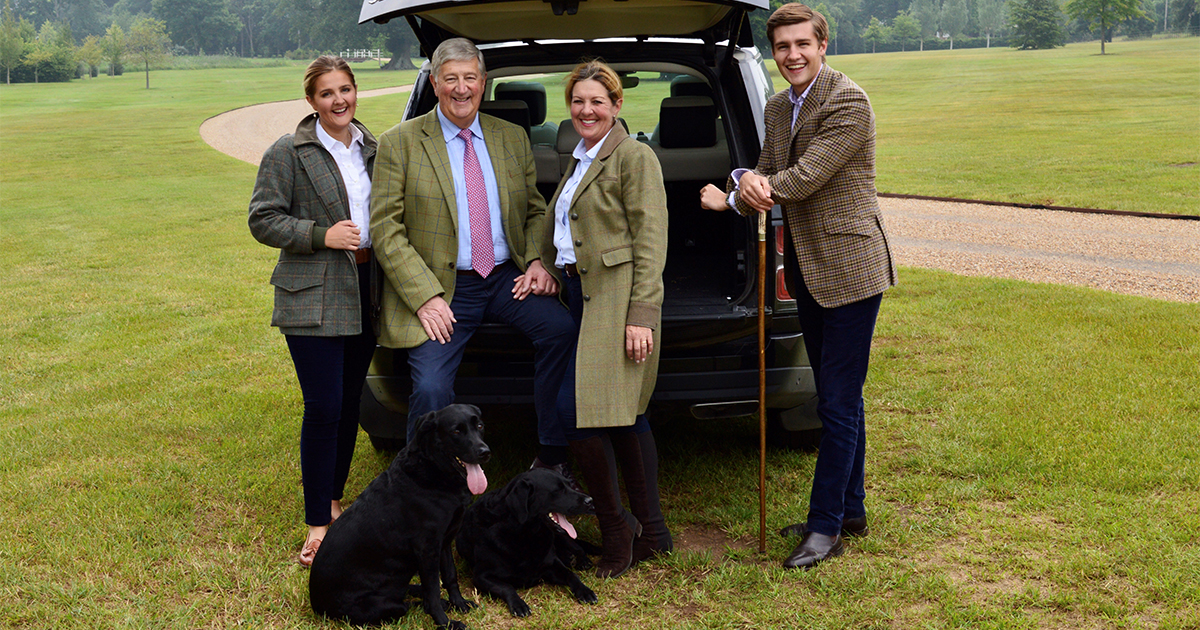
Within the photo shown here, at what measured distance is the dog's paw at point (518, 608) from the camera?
10.2ft

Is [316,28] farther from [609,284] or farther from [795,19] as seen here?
[795,19]

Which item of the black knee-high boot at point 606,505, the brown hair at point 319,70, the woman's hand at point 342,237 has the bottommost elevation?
the black knee-high boot at point 606,505

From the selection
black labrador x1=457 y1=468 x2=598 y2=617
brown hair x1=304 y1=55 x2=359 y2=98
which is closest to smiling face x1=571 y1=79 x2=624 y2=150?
brown hair x1=304 y1=55 x2=359 y2=98

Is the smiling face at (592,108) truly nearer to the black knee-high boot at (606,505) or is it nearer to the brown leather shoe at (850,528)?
the black knee-high boot at (606,505)

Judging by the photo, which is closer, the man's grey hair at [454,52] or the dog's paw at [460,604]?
the dog's paw at [460,604]

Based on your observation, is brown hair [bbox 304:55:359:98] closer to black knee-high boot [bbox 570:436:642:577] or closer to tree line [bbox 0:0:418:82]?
black knee-high boot [bbox 570:436:642:577]

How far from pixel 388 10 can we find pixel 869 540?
255cm

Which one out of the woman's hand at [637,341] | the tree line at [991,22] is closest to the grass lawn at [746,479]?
the woman's hand at [637,341]

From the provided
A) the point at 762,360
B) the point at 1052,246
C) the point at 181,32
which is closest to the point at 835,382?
the point at 762,360

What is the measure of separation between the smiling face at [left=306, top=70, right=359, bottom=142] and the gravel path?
676 cm

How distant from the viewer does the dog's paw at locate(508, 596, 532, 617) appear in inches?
123

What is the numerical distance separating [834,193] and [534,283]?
111 centimetres

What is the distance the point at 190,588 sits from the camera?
11.0ft

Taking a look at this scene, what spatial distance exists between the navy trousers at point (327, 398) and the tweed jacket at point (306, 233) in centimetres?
10
